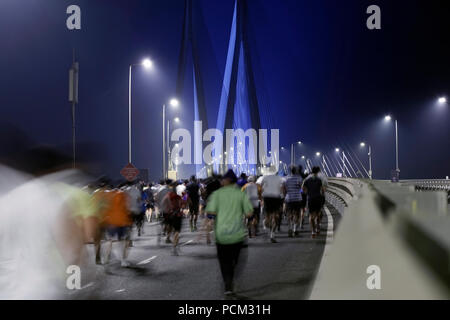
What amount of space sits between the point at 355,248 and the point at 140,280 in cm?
456

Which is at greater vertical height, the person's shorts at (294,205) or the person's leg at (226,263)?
the person's shorts at (294,205)

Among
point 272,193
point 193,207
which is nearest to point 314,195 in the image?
point 272,193

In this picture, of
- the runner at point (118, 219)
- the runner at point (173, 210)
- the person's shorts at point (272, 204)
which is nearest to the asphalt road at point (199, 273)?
the runner at point (118, 219)

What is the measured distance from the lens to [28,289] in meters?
7.21

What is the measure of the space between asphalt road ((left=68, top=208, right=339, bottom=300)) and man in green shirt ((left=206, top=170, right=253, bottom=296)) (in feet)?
1.10

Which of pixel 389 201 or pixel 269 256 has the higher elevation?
pixel 389 201

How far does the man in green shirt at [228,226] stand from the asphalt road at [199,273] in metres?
0.34

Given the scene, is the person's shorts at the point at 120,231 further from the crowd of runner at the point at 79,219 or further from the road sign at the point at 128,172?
the road sign at the point at 128,172

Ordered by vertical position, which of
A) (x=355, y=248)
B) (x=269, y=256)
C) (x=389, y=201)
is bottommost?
(x=269, y=256)

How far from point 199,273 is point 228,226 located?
2.20m

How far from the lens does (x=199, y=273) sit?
8.48 meters

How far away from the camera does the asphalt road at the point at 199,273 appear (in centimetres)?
670
